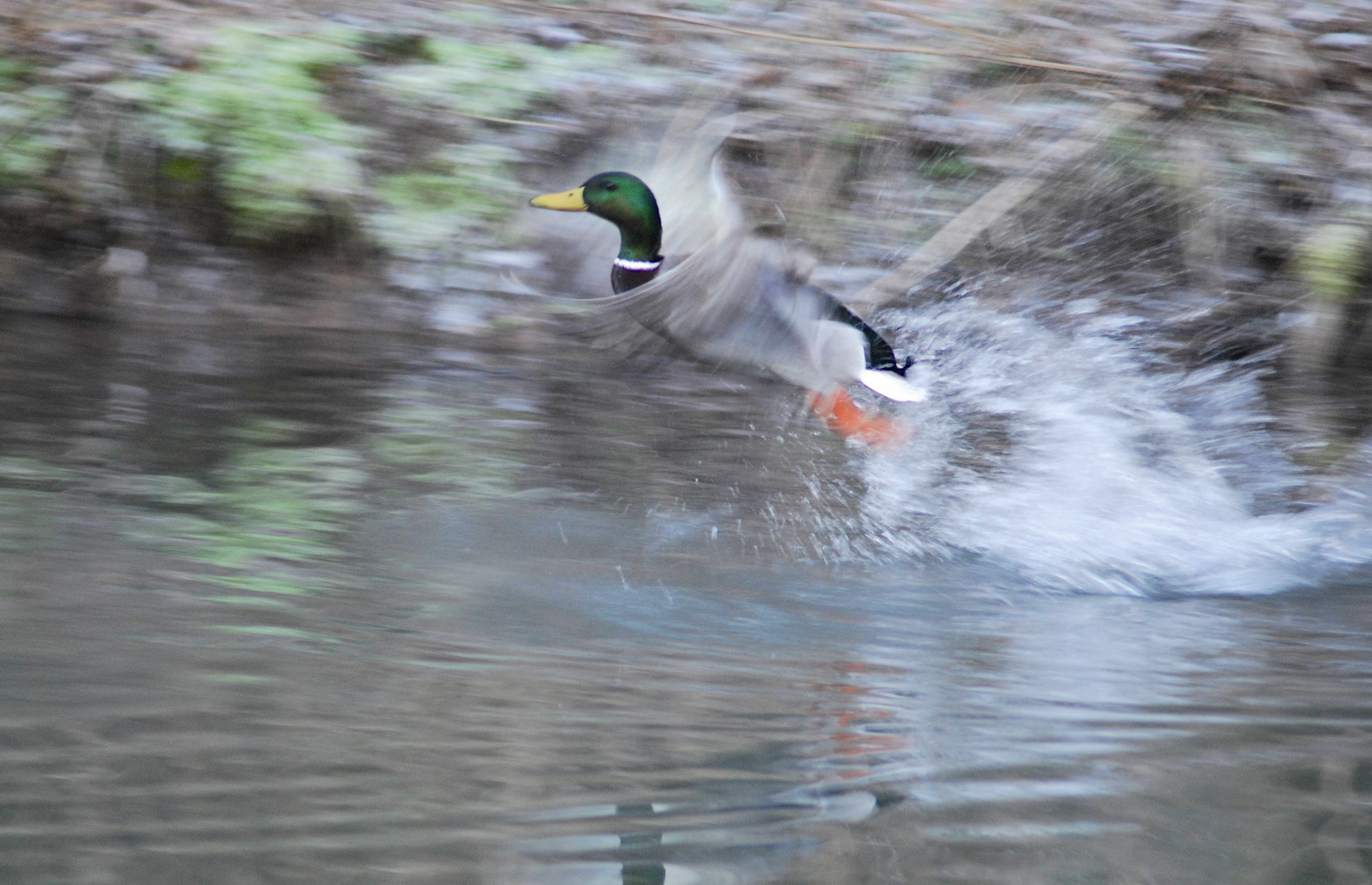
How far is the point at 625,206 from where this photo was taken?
3.85m

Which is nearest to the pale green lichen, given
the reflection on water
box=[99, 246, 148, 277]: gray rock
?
box=[99, 246, 148, 277]: gray rock

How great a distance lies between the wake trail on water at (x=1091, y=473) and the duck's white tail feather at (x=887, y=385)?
121mm

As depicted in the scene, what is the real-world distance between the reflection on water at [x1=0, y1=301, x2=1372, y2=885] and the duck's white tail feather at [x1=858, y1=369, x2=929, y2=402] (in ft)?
0.45

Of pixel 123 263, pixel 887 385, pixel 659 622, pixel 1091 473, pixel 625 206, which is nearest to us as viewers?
pixel 659 622

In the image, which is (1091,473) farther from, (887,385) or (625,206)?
(625,206)

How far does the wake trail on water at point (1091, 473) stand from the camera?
2836mm

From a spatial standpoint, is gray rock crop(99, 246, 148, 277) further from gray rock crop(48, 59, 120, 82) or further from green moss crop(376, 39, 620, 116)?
green moss crop(376, 39, 620, 116)

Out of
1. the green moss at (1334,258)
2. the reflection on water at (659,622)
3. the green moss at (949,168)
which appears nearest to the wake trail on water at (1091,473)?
the reflection on water at (659,622)

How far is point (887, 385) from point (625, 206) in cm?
100

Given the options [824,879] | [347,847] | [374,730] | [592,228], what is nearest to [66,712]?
[374,730]

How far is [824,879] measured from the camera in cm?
117

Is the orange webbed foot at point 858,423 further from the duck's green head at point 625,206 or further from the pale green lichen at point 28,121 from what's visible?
the pale green lichen at point 28,121

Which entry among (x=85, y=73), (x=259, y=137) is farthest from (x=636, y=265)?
(x=85, y=73)

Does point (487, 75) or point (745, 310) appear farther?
point (487, 75)
